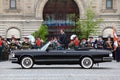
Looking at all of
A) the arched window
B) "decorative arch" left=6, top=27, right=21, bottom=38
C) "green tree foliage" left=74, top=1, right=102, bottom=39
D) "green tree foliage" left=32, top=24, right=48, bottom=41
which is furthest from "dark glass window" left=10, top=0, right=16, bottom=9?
"green tree foliage" left=74, top=1, right=102, bottom=39

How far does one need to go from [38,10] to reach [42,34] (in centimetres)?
662

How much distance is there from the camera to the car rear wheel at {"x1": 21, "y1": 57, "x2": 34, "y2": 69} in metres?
32.6

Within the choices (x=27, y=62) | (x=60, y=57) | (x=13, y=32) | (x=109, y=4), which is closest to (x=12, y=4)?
(x=13, y=32)

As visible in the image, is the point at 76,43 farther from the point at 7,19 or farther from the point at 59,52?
the point at 7,19

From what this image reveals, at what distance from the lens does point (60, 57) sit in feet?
107

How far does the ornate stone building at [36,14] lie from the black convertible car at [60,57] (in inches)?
1593

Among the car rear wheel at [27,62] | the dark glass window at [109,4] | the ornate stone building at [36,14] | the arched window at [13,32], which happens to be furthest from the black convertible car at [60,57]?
the dark glass window at [109,4]

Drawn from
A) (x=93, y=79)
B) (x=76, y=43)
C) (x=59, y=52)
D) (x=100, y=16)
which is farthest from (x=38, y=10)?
(x=93, y=79)

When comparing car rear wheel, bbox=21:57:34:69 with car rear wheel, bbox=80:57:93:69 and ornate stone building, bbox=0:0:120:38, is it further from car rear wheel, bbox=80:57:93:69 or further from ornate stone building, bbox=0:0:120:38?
ornate stone building, bbox=0:0:120:38

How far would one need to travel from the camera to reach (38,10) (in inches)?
2901

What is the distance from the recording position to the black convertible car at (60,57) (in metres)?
32.5

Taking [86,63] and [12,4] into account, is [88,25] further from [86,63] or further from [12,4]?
[86,63]

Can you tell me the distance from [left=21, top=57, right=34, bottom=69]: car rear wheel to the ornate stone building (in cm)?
4059

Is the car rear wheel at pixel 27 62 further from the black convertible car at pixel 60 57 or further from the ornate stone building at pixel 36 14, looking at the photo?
the ornate stone building at pixel 36 14
